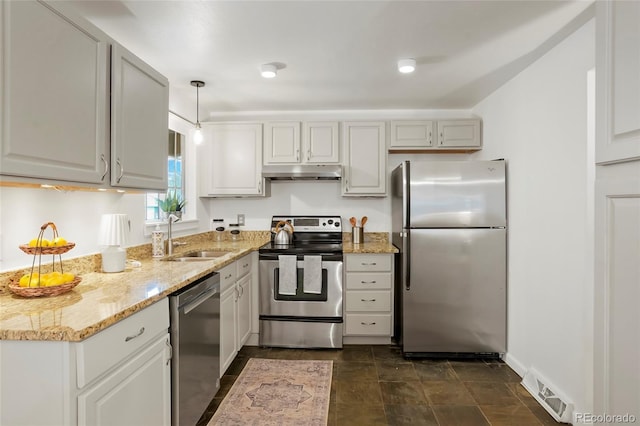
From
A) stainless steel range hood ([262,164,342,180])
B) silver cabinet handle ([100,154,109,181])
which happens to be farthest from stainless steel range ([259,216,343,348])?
silver cabinet handle ([100,154,109,181])

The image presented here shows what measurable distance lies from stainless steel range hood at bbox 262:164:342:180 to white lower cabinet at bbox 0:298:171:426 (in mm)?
2312

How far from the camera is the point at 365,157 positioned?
3604mm

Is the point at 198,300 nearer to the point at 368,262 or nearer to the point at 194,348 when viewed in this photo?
the point at 194,348

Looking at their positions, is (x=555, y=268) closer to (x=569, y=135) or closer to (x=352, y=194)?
(x=569, y=135)

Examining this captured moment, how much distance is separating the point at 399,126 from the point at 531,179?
141 centimetres

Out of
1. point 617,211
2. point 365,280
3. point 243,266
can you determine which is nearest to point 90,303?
point 243,266

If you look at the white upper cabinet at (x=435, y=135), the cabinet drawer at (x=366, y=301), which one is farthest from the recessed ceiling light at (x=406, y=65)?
the cabinet drawer at (x=366, y=301)

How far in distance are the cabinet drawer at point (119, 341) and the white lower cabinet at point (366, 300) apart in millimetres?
1889

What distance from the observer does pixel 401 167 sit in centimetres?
309

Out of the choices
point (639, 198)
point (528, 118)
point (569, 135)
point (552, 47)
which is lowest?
point (639, 198)

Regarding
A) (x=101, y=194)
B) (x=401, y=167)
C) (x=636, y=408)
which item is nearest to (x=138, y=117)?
(x=101, y=194)

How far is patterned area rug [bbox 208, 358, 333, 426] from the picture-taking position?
2.12 meters

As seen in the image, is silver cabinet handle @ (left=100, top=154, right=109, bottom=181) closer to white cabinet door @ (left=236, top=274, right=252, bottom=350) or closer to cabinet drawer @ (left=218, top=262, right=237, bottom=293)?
cabinet drawer @ (left=218, top=262, right=237, bottom=293)

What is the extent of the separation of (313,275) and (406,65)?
6.27ft
